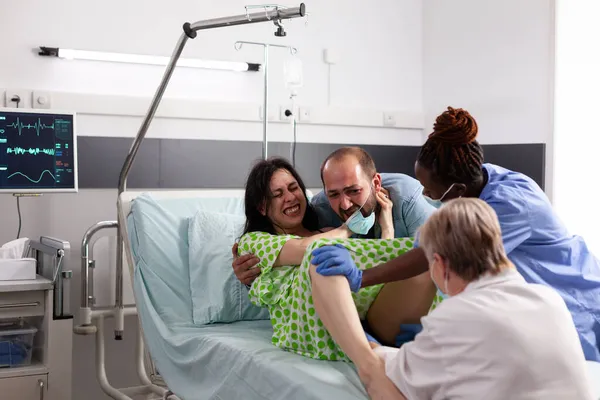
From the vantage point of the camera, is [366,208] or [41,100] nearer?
[366,208]

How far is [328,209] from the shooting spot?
2.90m

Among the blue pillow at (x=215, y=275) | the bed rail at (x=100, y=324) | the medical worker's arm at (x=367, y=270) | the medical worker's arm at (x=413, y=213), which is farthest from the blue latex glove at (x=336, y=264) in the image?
the bed rail at (x=100, y=324)

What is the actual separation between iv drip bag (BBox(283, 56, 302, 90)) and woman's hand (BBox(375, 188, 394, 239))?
4.07 ft

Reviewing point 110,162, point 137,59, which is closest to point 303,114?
point 137,59

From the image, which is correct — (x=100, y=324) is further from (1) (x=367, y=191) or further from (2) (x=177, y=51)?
(1) (x=367, y=191)

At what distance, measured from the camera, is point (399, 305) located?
7.52 ft

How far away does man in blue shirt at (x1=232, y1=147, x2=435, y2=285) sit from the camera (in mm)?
2547

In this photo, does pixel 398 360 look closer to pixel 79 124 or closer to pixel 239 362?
pixel 239 362

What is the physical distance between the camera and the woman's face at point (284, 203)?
8.97 ft

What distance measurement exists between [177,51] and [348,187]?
35.1 inches

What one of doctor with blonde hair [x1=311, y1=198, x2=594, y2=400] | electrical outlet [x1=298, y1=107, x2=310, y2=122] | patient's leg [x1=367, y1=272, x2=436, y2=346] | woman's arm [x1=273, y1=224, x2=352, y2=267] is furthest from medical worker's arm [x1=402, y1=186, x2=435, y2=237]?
electrical outlet [x1=298, y1=107, x2=310, y2=122]

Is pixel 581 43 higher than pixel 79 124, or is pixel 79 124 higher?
pixel 581 43

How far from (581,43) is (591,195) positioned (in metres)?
0.70

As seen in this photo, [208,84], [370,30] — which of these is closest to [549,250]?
[208,84]
